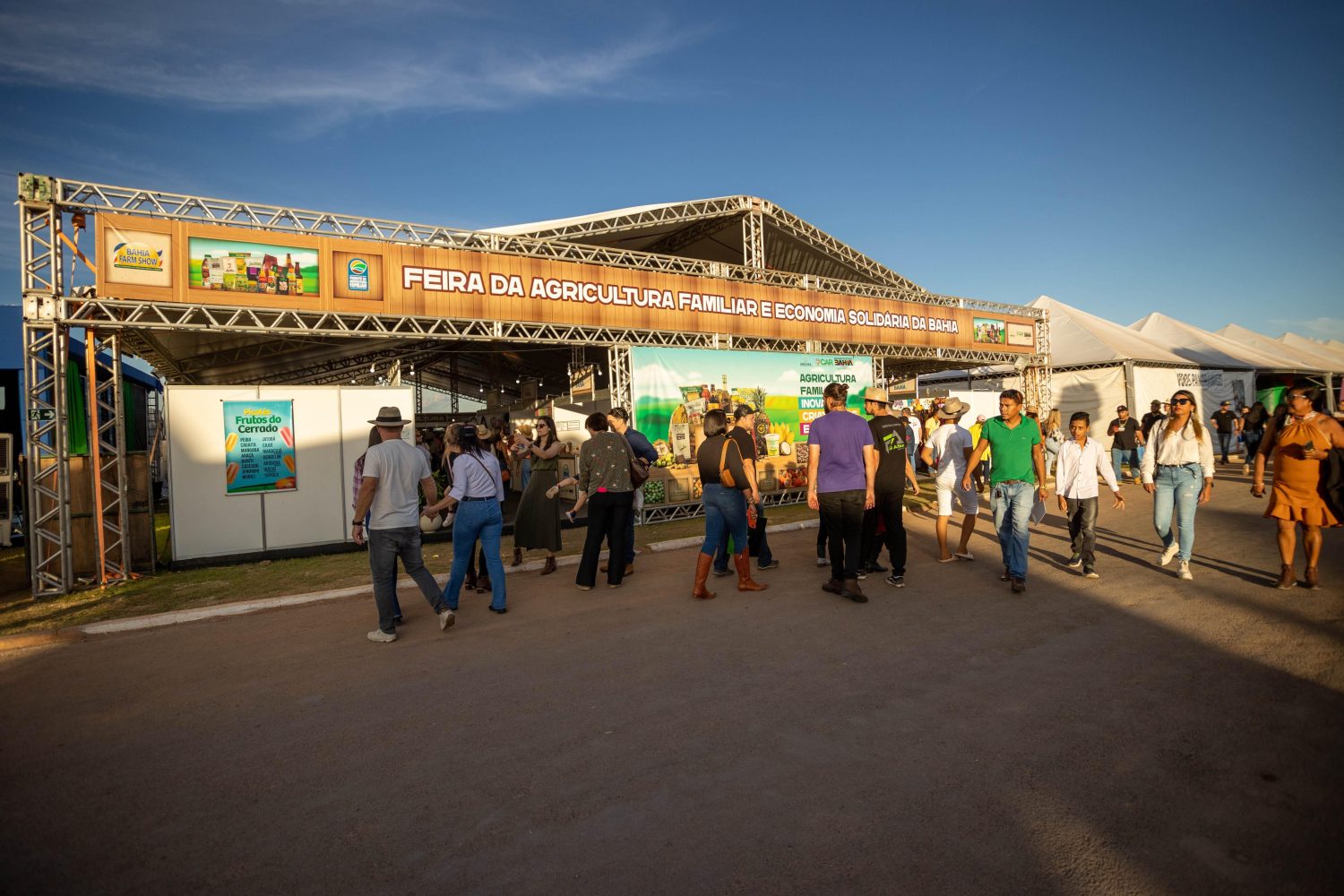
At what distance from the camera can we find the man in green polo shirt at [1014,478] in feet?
21.0

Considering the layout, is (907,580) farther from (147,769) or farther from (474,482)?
(147,769)

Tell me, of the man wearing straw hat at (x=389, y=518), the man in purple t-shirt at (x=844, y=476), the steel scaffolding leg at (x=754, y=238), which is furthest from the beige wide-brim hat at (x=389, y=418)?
the steel scaffolding leg at (x=754, y=238)

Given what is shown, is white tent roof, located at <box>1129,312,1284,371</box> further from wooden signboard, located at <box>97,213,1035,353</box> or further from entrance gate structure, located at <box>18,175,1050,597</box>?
wooden signboard, located at <box>97,213,1035,353</box>

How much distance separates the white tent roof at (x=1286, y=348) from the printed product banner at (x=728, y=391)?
3180 centimetres

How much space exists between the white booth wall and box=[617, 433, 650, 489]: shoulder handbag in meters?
5.42

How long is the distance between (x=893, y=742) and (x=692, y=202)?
13861 millimetres

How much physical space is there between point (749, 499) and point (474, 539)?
286 centimetres

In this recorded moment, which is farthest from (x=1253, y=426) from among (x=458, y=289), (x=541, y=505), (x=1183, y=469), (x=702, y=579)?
(x=458, y=289)

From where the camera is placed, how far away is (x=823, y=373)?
48.1 ft

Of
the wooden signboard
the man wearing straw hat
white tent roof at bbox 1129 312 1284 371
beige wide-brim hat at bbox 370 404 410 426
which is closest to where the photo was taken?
the man wearing straw hat

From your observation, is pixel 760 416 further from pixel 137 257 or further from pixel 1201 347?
pixel 1201 347

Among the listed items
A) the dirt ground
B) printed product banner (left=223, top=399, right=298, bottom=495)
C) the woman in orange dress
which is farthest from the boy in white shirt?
printed product banner (left=223, top=399, right=298, bottom=495)

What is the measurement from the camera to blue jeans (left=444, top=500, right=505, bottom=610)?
6.27 meters

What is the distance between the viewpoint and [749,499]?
7043 millimetres
